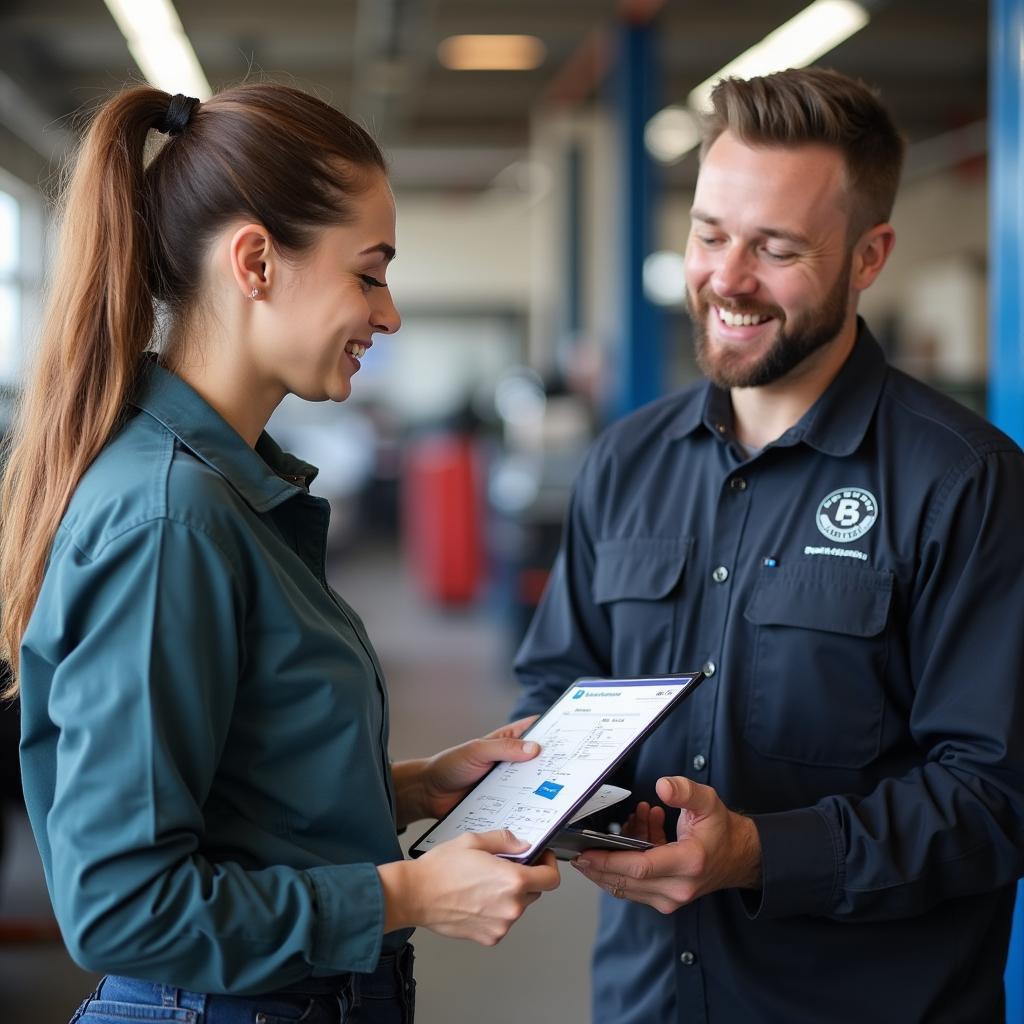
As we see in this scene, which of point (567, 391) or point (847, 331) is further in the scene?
point (567, 391)

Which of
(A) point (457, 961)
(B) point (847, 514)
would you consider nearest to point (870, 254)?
(B) point (847, 514)

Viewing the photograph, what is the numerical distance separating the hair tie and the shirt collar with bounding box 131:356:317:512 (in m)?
0.26

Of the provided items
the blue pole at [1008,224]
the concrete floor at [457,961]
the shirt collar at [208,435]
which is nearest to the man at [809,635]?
the shirt collar at [208,435]

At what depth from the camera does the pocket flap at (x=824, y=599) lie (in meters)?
1.62

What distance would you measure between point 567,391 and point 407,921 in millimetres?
6359

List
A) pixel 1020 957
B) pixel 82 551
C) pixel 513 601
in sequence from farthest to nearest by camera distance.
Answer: pixel 513 601 < pixel 1020 957 < pixel 82 551

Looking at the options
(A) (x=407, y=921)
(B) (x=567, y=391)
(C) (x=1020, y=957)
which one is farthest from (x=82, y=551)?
(B) (x=567, y=391)

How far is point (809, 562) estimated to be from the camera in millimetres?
1689

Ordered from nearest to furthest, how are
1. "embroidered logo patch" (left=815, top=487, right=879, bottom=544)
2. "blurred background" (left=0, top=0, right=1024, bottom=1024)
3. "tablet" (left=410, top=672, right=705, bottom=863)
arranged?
"tablet" (left=410, top=672, right=705, bottom=863) < "embroidered logo patch" (left=815, top=487, right=879, bottom=544) < "blurred background" (left=0, top=0, right=1024, bottom=1024)

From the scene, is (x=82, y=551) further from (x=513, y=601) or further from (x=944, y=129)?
(x=944, y=129)

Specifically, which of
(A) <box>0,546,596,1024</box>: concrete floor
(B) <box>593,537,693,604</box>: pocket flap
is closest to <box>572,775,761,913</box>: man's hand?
(B) <box>593,537,693,604</box>: pocket flap

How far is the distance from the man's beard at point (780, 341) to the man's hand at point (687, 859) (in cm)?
60

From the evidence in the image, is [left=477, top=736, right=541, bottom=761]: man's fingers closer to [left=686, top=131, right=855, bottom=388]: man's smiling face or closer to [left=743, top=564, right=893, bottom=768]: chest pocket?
[left=743, top=564, right=893, bottom=768]: chest pocket

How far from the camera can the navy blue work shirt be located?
5.06 feet
